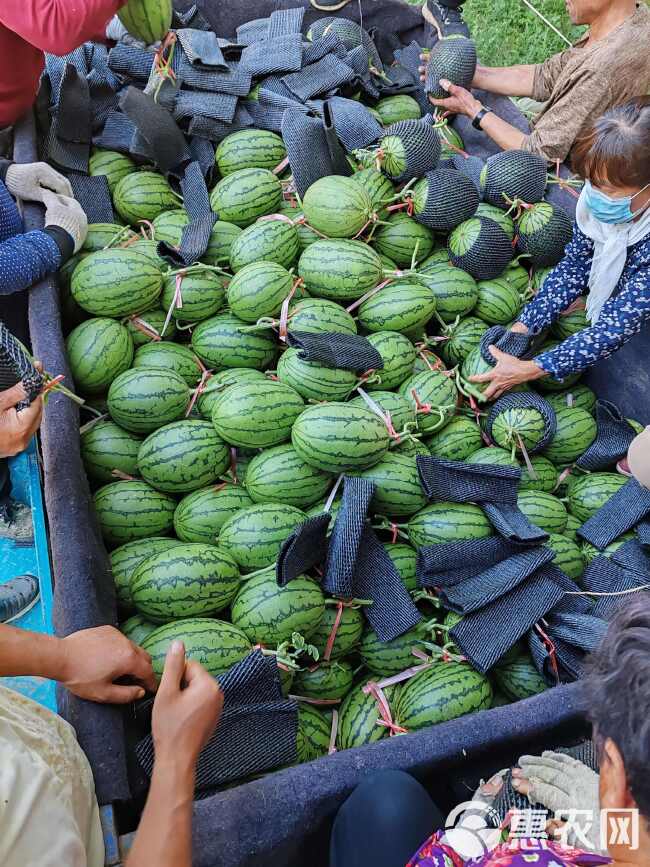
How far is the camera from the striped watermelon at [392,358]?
2650 mm

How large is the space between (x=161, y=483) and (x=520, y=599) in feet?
4.02

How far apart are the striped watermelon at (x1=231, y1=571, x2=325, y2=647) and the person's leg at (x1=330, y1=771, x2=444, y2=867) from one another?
0.50 m

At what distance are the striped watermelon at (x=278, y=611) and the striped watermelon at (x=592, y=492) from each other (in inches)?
46.2

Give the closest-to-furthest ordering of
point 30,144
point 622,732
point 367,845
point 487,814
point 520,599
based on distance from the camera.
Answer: point 622,732, point 367,845, point 487,814, point 520,599, point 30,144

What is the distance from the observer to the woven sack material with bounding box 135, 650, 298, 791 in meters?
1.77

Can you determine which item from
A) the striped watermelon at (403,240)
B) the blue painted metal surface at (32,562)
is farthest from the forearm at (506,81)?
the blue painted metal surface at (32,562)

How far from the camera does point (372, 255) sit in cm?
285

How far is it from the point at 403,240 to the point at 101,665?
2.20 metres

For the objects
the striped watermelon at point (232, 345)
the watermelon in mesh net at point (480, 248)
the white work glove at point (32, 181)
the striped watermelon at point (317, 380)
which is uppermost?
the watermelon in mesh net at point (480, 248)

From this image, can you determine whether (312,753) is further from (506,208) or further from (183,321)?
(506,208)

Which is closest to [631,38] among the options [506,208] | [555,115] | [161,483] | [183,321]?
[555,115]

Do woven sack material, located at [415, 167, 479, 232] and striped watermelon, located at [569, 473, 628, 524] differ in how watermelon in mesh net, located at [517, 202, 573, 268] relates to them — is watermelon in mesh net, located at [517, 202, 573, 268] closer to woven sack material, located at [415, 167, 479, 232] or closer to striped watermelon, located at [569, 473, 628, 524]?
woven sack material, located at [415, 167, 479, 232]

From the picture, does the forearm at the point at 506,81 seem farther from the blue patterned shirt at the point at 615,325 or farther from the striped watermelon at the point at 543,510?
the striped watermelon at the point at 543,510

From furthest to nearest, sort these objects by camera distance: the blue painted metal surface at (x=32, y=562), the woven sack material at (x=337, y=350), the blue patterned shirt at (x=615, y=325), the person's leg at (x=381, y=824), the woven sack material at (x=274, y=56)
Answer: the woven sack material at (x=274, y=56) → the blue patterned shirt at (x=615, y=325) → the woven sack material at (x=337, y=350) → the blue painted metal surface at (x=32, y=562) → the person's leg at (x=381, y=824)
